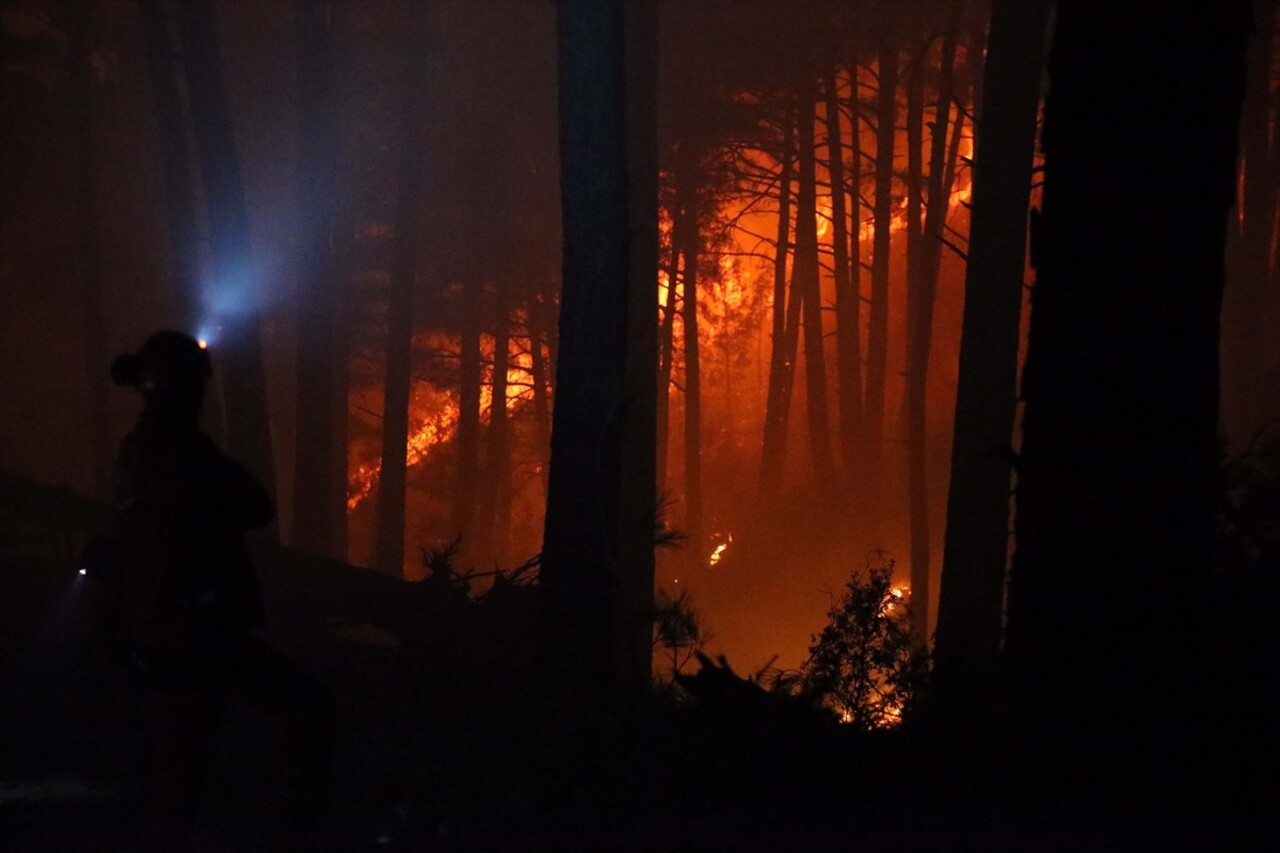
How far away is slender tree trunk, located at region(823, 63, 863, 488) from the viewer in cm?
2838

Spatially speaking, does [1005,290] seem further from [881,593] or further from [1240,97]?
[1240,97]

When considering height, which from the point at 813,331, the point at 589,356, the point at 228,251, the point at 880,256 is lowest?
the point at 589,356

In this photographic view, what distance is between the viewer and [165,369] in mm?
4707

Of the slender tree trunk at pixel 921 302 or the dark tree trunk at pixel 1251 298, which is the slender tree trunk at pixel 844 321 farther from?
the dark tree trunk at pixel 1251 298

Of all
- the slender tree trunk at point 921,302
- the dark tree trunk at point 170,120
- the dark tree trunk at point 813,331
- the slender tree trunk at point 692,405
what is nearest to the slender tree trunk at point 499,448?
the slender tree trunk at point 692,405

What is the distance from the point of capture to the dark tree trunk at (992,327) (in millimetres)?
10641

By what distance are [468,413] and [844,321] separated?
8805mm

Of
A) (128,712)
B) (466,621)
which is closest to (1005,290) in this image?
(466,621)

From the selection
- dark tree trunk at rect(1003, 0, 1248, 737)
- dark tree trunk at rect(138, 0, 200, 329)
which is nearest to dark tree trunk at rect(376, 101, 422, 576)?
dark tree trunk at rect(138, 0, 200, 329)

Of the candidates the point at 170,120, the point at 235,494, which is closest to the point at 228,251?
the point at 170,120

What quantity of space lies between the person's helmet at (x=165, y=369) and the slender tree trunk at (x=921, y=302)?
702 inches

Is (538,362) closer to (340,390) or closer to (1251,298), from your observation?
(340,390)

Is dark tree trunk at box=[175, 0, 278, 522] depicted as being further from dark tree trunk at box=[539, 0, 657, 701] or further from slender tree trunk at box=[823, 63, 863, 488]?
slender tree trunk at box=[823, 63, 863, 488]

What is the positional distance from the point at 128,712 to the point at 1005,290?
24.2ft
